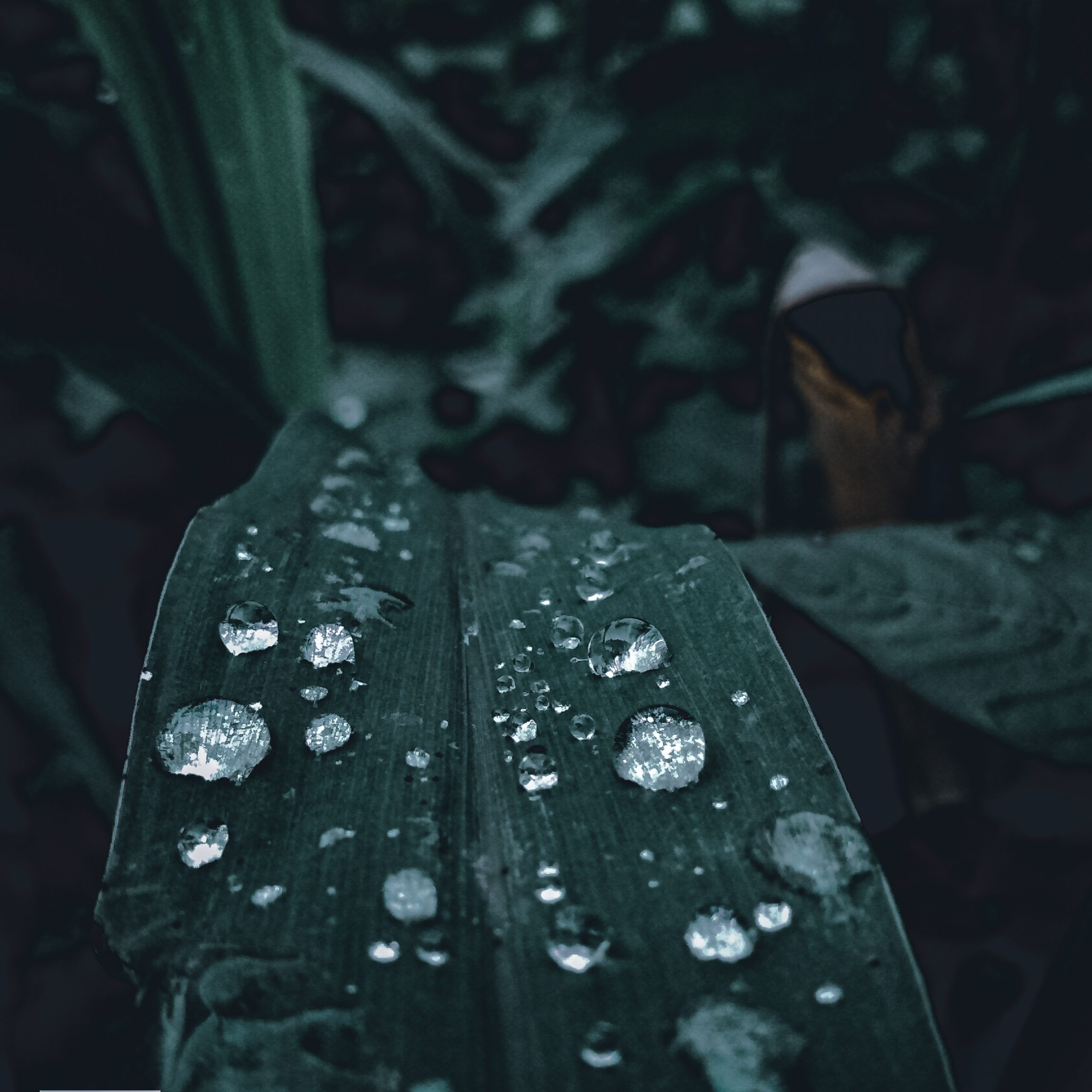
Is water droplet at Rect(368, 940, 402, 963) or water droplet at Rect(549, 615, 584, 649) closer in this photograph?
water droplet at Rect(368, 940, 402, 963)

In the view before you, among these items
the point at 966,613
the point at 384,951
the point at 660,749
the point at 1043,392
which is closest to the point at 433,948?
the point at 384,951

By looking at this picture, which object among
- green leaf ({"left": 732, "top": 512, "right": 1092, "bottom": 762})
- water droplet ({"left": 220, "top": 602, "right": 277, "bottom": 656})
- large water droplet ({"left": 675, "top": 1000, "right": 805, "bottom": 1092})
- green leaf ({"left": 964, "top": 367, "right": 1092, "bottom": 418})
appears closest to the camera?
large water droplet ({"left": 675, "top": 1000, "right": 805, "bottom": 1092})

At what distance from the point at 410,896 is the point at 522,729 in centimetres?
9

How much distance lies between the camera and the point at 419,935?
27cm

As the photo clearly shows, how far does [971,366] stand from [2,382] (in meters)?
1.20

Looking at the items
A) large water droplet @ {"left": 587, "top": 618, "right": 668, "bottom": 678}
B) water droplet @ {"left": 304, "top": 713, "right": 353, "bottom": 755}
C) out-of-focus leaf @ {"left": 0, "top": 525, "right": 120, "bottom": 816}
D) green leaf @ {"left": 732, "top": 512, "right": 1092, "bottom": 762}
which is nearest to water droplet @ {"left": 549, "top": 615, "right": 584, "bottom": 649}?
large water droplet @ {"left": 587, "top": 618, "right": 668, "bottom": 678}

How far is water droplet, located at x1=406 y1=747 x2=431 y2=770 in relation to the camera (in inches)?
12.7

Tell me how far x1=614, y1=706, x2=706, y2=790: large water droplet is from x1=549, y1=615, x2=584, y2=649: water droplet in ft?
0.20

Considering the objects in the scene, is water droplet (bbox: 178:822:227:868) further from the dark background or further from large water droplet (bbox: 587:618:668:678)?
large water droplet (bbox: 587:618:668:678)

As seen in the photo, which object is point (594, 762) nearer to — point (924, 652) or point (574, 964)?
point (574, 964)

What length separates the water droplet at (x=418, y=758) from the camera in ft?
1.06

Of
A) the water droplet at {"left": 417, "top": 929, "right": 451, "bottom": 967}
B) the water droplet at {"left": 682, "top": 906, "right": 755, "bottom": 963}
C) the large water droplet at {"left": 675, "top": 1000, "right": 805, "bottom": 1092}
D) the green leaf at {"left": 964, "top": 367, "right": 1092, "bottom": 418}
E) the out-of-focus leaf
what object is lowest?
the large water droplet at {"left": 675, "top": 1000, "right": 805, "bottom": 1092}

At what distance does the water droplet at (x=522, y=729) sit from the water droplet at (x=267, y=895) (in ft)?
0.38

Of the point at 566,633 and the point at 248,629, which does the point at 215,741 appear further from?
the point at 566,633
